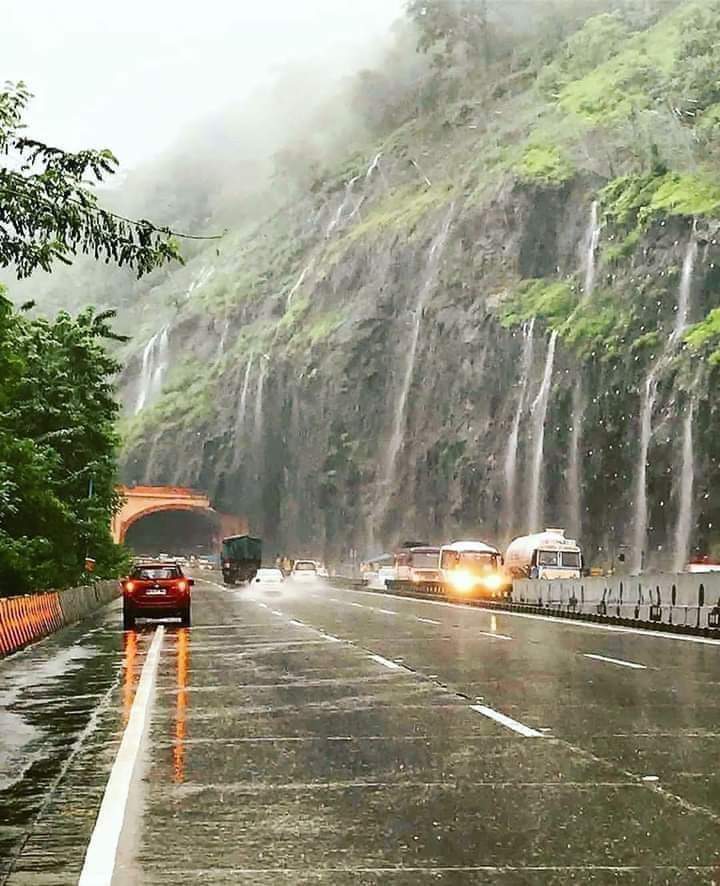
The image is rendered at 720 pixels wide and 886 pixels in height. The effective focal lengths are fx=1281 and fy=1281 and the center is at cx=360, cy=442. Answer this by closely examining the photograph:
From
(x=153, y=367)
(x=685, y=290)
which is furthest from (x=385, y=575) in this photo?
(x=153, y=367)

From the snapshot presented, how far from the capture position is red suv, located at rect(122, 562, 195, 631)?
3161 centimetres

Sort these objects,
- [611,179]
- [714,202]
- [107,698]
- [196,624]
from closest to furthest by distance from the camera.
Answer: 1. [107,698]
2. [196,624]
3. [714,202]
4. [611,179]

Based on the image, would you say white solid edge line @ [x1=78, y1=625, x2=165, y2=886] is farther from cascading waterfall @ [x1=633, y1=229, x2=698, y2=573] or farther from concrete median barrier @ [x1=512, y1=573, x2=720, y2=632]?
cascading waterfall @ [x1=633, y1=229, x2=698, y2=573]

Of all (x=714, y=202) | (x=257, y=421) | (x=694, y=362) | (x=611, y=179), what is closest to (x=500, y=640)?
(x=694, y=362)

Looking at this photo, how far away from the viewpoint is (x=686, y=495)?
67.9 meters

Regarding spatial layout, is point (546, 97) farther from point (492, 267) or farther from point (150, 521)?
point (150, 521)

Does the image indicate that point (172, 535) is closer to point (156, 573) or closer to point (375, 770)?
point (156, 573)

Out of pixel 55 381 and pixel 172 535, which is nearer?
pixel 55 381

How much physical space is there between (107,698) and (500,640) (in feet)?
39.5

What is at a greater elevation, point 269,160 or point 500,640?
point 269,160

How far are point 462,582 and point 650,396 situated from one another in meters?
18.6

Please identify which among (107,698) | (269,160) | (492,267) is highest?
(269,160)

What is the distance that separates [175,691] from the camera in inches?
615

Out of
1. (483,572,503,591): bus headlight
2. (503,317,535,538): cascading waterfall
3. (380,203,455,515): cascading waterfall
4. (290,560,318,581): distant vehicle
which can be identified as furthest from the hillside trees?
(380,203,455,515): cascading waterfall
